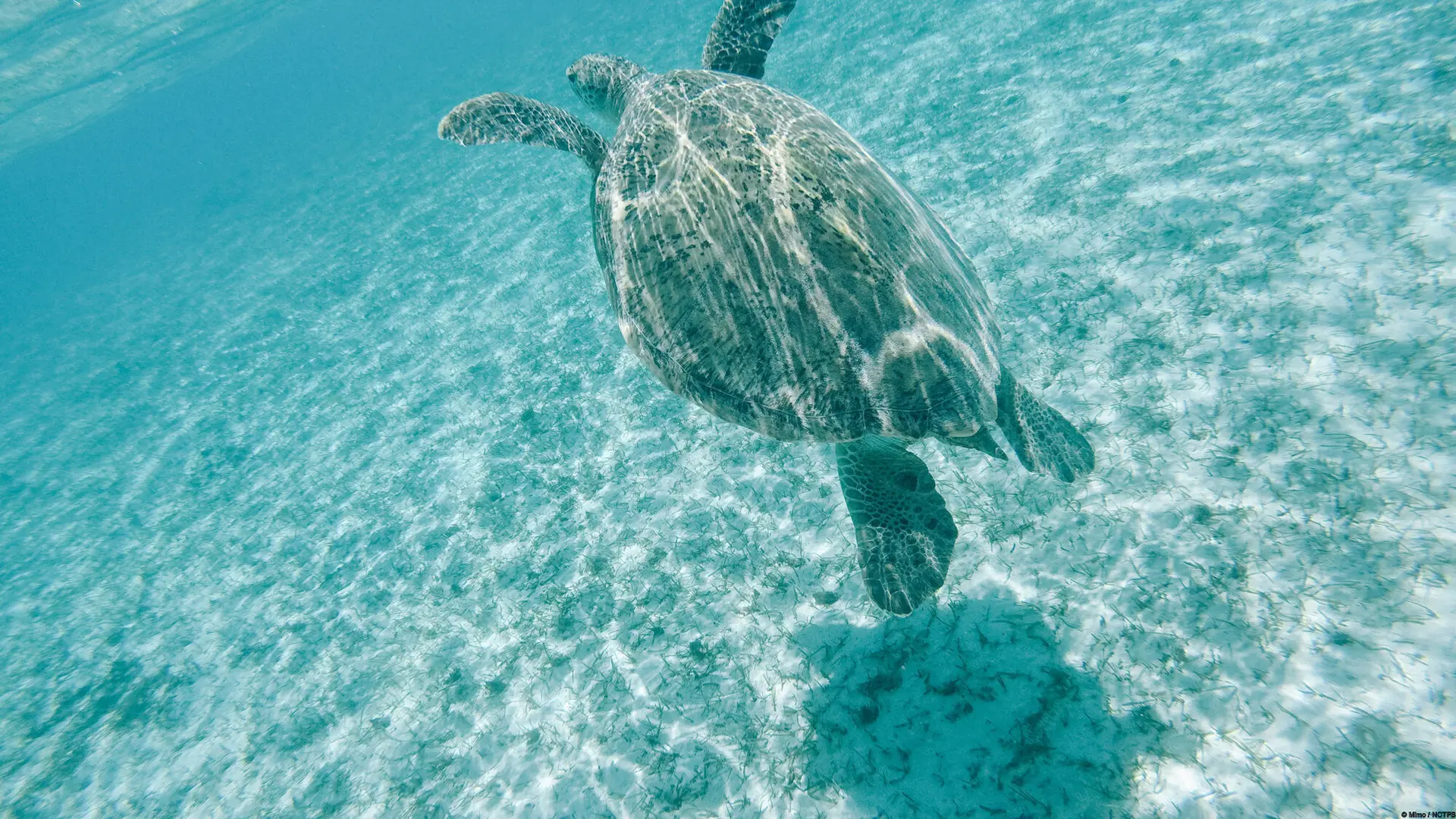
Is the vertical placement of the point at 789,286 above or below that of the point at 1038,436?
above

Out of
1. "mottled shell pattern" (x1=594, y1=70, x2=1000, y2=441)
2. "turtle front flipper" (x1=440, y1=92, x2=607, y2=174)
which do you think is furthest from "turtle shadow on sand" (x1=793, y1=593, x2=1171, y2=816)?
"turtle front flipper" (x1=440, y1=92, x2=607, y2=174)

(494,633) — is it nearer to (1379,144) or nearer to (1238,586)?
(1238,586)

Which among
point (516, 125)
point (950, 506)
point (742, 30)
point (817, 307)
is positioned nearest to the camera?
point (817, 307)

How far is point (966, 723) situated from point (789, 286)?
2.51 meters

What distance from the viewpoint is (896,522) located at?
3057 millimetres

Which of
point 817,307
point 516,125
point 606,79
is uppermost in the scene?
point 606,79

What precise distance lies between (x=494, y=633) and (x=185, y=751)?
3491mm

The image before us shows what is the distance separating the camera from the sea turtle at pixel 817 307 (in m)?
2.71

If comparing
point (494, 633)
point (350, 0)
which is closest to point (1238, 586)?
point (494, 633)

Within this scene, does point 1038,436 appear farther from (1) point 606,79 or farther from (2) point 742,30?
(2) point 742,30

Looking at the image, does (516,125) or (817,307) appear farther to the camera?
(516,125)

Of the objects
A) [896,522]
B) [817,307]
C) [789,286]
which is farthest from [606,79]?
[896,522]

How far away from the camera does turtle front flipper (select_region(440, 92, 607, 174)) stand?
4449mm

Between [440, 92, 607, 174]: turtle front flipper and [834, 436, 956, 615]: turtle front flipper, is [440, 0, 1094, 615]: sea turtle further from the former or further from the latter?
[440, 92, 607, 174]: turtle front flipper
